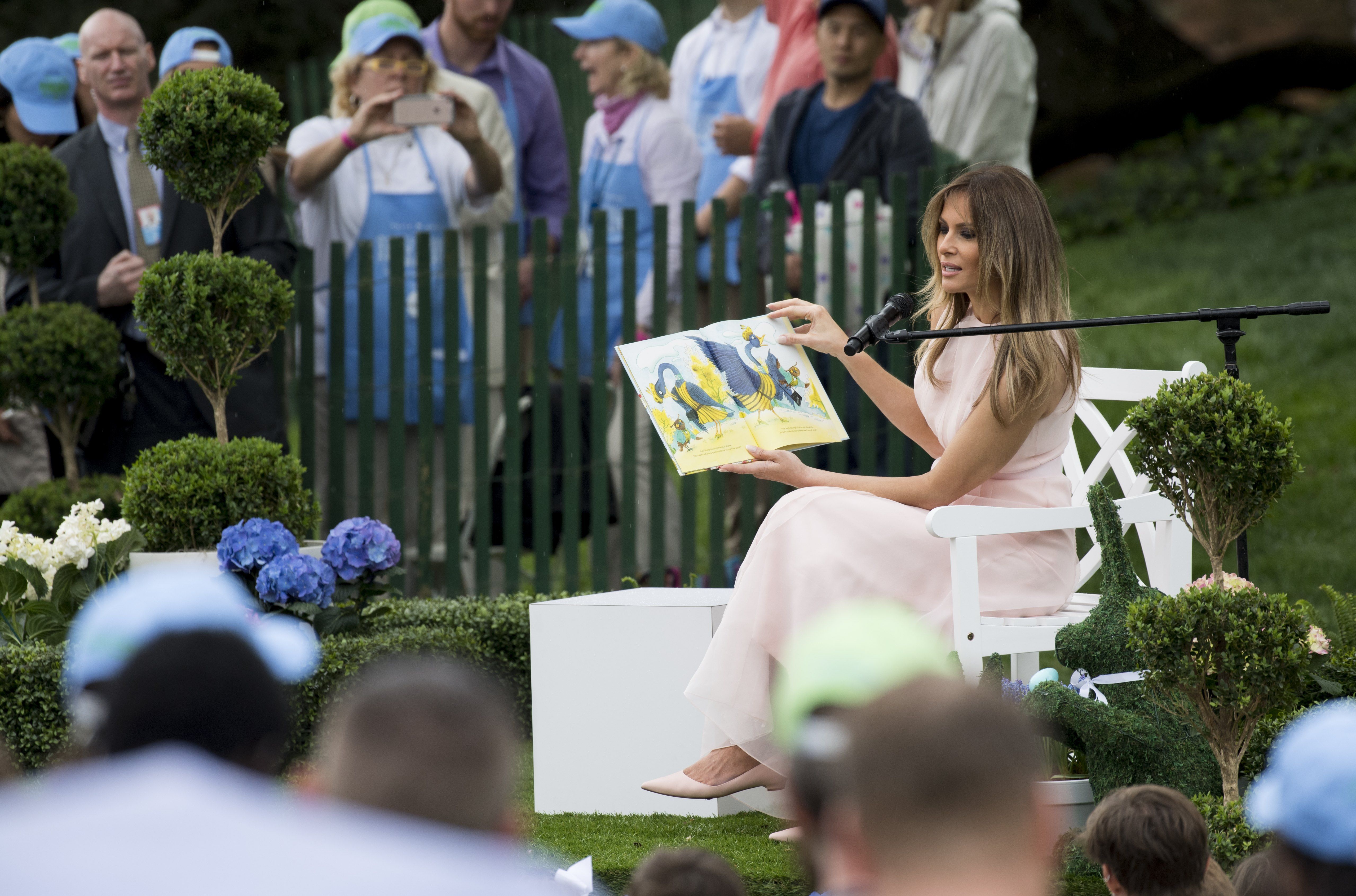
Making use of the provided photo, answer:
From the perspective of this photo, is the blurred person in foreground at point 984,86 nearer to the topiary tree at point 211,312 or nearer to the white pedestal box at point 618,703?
the topiary tree at point 211,312

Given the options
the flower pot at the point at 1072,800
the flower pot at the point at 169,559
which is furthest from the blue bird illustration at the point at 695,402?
the flower pot at the point at 169,559

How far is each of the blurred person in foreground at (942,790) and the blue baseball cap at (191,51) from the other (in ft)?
18.8

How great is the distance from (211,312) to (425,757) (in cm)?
438

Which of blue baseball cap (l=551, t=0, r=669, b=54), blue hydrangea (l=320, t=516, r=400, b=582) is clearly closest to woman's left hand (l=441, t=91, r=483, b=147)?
blue baseball cap (l=551, t=0, r=669, b=54)

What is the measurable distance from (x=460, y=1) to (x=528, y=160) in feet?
2.76

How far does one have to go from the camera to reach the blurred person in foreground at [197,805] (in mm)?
934

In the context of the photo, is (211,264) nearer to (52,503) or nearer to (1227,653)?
(52,503)

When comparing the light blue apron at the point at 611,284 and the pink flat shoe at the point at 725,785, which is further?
the light blue apron at the point at 611,284

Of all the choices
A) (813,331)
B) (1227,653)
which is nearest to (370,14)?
(813,331)

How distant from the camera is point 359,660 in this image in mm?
4574

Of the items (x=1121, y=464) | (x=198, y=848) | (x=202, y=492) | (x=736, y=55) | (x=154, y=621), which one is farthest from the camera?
(x=736, y=55)

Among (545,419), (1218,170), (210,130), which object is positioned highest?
(1218,170)

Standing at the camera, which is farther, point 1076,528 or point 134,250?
point 134,250

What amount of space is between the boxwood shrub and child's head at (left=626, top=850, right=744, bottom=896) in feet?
14.1
